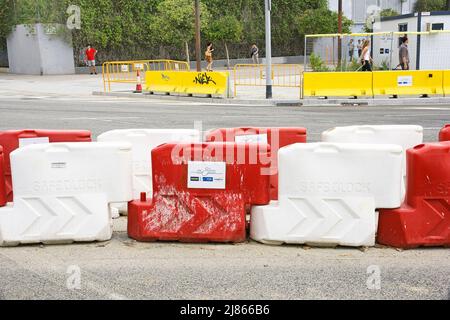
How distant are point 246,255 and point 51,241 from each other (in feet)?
6.37

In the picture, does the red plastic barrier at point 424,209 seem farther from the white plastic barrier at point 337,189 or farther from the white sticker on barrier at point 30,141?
Result: the white sticker on barrier at point 30,141

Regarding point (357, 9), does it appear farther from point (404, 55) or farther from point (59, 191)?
point (59, 191)

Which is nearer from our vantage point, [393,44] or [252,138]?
[252,138]

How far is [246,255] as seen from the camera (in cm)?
553

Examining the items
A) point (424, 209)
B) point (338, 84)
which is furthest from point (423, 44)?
point (424, 209)

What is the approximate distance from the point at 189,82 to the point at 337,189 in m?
18.3

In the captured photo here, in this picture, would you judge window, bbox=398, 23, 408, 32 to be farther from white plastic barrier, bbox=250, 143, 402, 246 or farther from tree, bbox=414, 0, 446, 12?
tree, bbox=414, 0, 446, 12

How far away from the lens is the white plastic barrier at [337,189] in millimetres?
5602

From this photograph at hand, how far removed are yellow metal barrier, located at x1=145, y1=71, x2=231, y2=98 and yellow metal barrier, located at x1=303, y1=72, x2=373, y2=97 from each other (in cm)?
316

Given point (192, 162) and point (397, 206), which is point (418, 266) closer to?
point (397, 206)

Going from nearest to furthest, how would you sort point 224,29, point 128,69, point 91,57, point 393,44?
point 393,44
point 128,69
point 91,57
point 224,29

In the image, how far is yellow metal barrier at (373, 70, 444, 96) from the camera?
20719 mm

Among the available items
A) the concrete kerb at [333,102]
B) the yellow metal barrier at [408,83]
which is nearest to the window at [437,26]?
the yellow metal barrier at [408,83]

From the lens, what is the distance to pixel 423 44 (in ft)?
87.3
